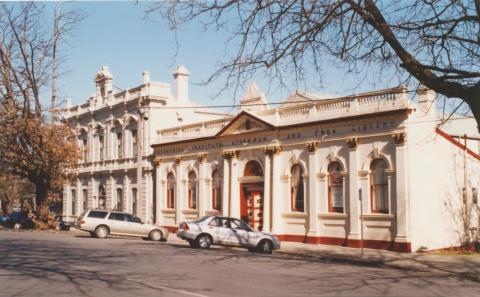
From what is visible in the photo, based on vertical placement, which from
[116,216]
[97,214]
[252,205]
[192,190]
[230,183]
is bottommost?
[116,216]

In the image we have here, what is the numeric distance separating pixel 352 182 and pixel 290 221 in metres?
4.33

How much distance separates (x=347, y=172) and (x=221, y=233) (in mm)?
6052

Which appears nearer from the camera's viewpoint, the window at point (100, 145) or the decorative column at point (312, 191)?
the decorative column at point (312, 191)

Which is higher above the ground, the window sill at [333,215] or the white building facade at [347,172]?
the white building facade at [347,172]

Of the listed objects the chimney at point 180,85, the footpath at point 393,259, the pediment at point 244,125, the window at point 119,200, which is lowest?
the footpath at point 393,259

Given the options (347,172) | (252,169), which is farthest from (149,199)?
(347,172)

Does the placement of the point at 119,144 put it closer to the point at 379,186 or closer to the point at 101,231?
the point at 101,231

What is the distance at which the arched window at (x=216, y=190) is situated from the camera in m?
32.7

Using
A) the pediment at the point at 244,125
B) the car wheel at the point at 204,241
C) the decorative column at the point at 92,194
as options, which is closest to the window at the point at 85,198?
the decorative column at the point at 92,194

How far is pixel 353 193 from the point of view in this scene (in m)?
24.9

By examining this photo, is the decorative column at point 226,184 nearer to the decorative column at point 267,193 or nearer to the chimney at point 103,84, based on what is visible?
the decorative column at point 267,193

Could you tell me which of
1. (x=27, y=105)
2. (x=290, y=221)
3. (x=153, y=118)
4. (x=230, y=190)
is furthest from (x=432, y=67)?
(x=27, y=105)

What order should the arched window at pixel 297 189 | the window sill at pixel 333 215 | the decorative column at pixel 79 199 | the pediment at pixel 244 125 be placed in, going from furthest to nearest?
the decorative column at pixel 79 199
the pediment at pixel 244 125
the arched window at pixel 297 189
the window sill at pixel 333 215

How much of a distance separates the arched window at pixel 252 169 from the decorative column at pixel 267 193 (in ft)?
3.53
